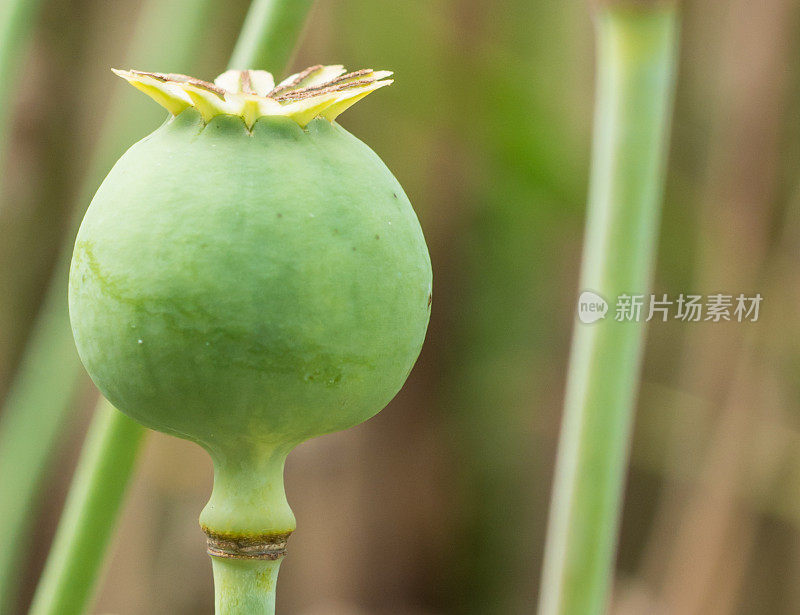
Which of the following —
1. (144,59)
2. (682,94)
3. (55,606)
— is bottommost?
(55,606)

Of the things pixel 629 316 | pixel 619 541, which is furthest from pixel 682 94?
pixel 629 316

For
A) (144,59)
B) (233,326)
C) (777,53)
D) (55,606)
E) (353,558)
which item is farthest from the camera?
(353,558)

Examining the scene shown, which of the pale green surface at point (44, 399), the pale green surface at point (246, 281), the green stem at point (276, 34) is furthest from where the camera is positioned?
the pale green surface at point (44, 399)

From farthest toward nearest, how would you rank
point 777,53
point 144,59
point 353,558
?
point 353,558
point 777,53
point 144,59

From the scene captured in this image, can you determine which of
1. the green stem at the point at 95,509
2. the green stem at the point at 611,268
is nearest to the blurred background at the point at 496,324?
the green stem at the point at 611,268

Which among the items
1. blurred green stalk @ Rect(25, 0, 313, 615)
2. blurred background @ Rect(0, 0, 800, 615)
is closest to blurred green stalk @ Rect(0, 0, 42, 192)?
blurred green stalk @ Rect(25, 0, 313, 615)

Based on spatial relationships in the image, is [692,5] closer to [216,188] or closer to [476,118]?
[476,118]

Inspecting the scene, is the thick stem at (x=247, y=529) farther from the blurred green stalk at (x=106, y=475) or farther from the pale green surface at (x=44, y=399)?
the pale green surface at (x=44, y=399)
